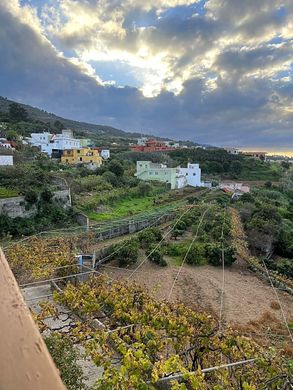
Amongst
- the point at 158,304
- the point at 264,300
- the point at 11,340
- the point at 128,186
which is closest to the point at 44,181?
the point at 128,186

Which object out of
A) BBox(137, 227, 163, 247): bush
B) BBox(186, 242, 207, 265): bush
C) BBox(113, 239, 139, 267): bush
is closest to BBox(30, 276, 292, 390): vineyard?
BBox(113, 239, 139, 267): bush

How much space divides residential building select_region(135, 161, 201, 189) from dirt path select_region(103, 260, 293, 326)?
808 inches

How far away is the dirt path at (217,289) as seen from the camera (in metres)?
10.1

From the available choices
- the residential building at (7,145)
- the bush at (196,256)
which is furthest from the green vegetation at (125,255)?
the residential building at (7,145)

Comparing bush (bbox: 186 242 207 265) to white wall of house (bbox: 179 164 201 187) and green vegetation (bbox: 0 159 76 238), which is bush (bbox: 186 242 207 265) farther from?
white wall of house (bbox: 179 164 201 187)

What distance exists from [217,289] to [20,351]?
11.9 m

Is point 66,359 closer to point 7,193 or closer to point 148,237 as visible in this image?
point 148,237

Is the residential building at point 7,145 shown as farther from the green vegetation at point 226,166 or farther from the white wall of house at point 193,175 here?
the green vegetation at point 226,166

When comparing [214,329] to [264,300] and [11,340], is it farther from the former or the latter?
[264,300]

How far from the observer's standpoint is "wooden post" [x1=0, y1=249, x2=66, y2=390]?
1.70 ft

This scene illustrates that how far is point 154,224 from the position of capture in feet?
64.7

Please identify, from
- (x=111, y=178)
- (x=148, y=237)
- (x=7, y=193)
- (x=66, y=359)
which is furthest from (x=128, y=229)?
(x=66, y=359)

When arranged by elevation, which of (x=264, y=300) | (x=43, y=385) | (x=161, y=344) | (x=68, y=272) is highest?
(x=43, y=385)

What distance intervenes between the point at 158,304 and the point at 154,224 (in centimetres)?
1386
